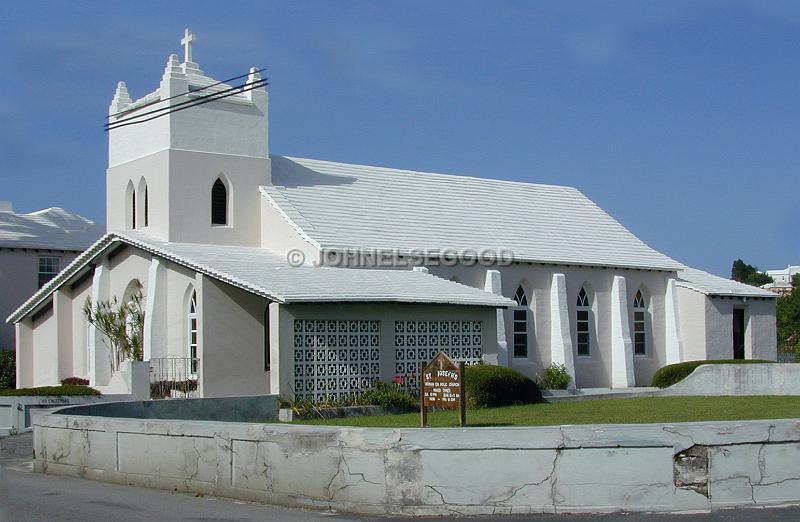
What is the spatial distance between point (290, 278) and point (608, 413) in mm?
8423

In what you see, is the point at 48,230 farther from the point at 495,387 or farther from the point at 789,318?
the point at 789,318

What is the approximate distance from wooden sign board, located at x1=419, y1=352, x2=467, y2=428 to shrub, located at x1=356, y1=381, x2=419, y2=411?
7.48m

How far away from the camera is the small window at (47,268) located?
4272 centimetres

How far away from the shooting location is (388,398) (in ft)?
84.2

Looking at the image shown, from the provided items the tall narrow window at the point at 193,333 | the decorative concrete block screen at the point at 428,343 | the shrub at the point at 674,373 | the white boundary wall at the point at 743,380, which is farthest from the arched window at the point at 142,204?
the shrub at the point at 674,373

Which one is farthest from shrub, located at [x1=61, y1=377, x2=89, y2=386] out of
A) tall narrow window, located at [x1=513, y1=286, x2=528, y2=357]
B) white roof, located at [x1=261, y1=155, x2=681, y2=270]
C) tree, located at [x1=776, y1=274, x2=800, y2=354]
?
tree, located at [x1=776, y1=274, x2=800, y2=354]

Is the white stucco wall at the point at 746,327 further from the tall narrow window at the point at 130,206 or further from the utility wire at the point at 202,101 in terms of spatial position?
the tall narrow window at the point at 130,206

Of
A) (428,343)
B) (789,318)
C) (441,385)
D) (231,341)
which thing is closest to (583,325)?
(428,343)

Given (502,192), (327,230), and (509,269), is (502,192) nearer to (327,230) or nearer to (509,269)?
(509,269)

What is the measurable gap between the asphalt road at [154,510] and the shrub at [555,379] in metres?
21.9

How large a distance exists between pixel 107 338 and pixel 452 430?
68.2 feet

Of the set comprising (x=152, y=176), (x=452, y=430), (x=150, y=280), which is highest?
(x=152, y=176)

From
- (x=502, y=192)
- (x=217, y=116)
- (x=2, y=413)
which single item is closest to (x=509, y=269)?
(x=502, y=192)

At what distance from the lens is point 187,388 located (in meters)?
27.4
